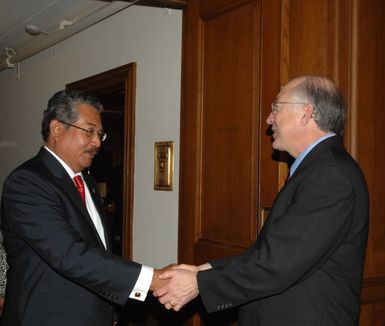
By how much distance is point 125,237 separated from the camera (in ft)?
13.0

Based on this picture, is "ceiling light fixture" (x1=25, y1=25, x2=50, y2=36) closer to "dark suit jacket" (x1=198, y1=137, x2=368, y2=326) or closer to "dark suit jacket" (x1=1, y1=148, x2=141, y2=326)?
"dark suit jacket" (x1=1, y1=148, x2=141, y2=326)

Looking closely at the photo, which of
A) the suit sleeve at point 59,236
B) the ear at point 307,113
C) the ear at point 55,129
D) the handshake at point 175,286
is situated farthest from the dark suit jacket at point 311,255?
the ear at point 55,129

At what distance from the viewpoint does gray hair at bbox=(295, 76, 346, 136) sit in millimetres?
1939

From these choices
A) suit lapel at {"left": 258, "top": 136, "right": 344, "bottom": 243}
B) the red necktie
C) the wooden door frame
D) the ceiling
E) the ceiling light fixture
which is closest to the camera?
suit lapel at {"left": 258, "top": 136, "right": 344, "bottom": 243}

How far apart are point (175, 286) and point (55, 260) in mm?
528

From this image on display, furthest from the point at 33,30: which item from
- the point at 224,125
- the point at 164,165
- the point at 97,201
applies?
the point at 97,201

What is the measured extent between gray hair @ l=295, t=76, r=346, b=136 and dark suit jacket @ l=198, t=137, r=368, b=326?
77 mm

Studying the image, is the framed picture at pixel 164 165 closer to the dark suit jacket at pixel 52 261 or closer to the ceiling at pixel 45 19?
the ceiling at pixel 45 19

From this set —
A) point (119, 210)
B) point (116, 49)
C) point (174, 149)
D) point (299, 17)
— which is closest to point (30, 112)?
point (119, 210)

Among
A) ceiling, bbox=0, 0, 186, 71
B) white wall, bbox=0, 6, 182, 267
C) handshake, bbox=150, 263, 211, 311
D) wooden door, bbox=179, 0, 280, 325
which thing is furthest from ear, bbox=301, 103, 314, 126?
ceiling, bbox=0, 0, 186, 71

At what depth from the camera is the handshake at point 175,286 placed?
2.16 m

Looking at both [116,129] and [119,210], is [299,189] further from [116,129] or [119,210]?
[116,129]

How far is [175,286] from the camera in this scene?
2170 mm

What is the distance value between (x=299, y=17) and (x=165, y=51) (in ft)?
4.70
